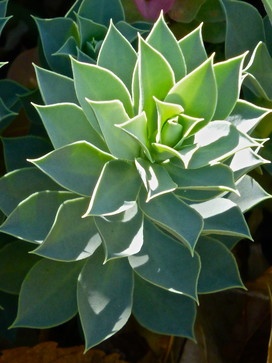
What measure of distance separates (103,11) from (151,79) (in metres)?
0.23

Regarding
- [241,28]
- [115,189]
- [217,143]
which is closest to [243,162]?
[217,143]

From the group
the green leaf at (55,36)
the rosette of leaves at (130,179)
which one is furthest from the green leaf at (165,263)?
the green leaf at (55,36)

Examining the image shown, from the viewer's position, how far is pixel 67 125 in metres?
0.78

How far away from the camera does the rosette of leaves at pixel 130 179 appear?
0.75m

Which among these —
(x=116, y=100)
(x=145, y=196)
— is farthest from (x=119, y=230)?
(x=116, y=100)

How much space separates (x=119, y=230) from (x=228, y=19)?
336mm

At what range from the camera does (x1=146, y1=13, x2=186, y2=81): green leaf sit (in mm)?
781

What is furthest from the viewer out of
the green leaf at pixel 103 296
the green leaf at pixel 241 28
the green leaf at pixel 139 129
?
the green leaf at pixel 241 28

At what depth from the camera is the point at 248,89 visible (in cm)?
100

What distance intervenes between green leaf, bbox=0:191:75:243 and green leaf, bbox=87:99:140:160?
9cm

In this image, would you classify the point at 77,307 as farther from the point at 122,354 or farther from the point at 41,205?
the point at 122,354

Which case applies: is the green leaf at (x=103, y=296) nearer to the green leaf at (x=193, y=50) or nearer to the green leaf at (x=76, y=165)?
the green leaf at (x=76, y=165)

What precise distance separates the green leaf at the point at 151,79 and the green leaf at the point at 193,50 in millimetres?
65

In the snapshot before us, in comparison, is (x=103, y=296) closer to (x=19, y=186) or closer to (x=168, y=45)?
(x=19, y=186)
